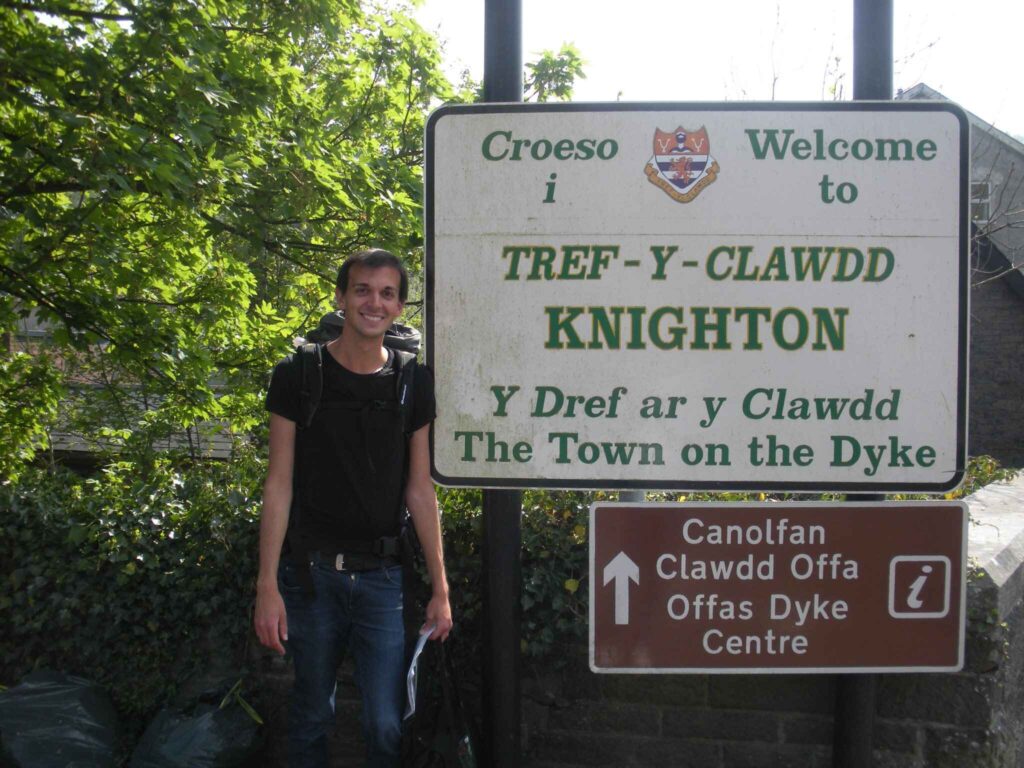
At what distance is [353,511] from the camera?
2.78 m

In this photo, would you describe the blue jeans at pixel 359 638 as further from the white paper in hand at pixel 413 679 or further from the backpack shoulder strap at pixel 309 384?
the backpack shoulder strap at pixel 309 384

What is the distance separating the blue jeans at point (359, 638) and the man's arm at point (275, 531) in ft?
0.26

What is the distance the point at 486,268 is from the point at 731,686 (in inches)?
68.6

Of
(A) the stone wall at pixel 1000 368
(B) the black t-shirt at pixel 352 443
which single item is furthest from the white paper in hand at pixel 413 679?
(A) the stone wall at pixel 1000 368

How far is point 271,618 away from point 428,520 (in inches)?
21.2

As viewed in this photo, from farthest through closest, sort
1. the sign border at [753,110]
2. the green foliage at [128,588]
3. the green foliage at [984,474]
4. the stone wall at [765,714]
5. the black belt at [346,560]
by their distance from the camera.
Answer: the green foliage at [984,474], the green foliage at [128,588], the stone wall at [765,714], the black belt at [346,560], the sign border at [753,110]

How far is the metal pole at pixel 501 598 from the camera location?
109 inches

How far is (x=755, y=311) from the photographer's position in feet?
8.91

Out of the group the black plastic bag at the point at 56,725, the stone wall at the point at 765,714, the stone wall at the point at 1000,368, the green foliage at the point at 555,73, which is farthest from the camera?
the stone wall at the point at 1000,368

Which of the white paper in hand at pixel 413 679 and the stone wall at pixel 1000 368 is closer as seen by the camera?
the white paper in hand at pixel 413 679

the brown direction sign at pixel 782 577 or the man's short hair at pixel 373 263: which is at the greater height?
the man's short hair at pixel 373 263

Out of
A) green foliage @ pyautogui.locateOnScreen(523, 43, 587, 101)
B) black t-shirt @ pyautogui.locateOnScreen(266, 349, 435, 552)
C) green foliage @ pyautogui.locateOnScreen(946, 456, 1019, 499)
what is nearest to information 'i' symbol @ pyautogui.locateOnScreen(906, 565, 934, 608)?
black t-shirt @ pyautogui.locateOnScreen(266, 349, 435, 552)

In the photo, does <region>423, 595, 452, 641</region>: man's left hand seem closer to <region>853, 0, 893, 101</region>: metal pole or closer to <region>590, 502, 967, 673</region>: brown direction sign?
<region>590, 502, 967, 673</region>: brown direction sign

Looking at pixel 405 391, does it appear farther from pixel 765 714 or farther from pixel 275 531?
pixel 765 714
